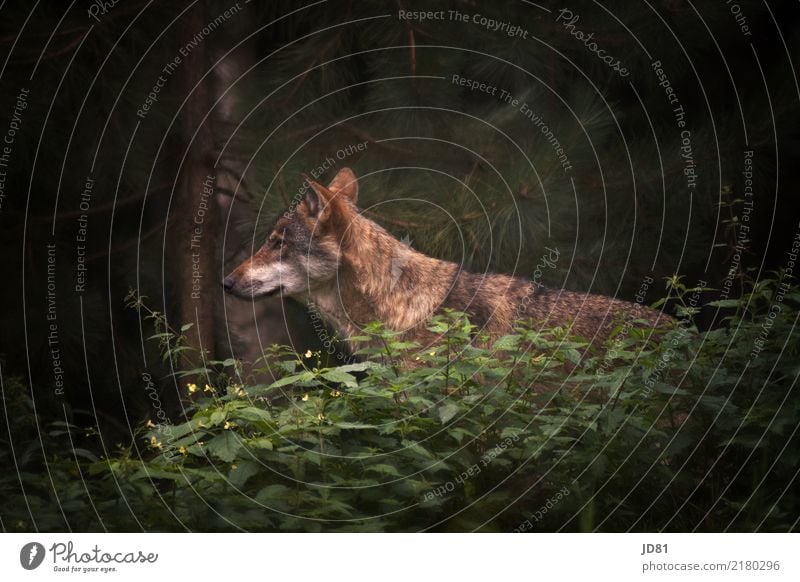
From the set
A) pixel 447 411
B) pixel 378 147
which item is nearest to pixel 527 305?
pixel 378 147

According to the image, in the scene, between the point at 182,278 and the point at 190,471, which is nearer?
the point at 190,471

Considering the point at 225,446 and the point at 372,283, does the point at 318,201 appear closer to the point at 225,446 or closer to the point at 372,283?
the point at 372,283

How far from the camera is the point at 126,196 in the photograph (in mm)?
6117

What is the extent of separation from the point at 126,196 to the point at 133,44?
86 cm

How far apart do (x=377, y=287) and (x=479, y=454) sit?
1.98m

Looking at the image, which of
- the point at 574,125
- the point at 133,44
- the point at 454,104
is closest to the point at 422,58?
the point at 454,104

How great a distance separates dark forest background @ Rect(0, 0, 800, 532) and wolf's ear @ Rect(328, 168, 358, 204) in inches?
2.8

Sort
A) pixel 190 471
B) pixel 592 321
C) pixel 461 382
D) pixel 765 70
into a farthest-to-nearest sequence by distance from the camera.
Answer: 1. pixel 592 321
2. pixel 765 70
3. pixel 461 382
4. pixel 190 471

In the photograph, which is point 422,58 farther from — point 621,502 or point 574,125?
point 621,502

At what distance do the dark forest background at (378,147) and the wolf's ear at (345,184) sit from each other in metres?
0.07

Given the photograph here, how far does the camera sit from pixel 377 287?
6.16 meters
